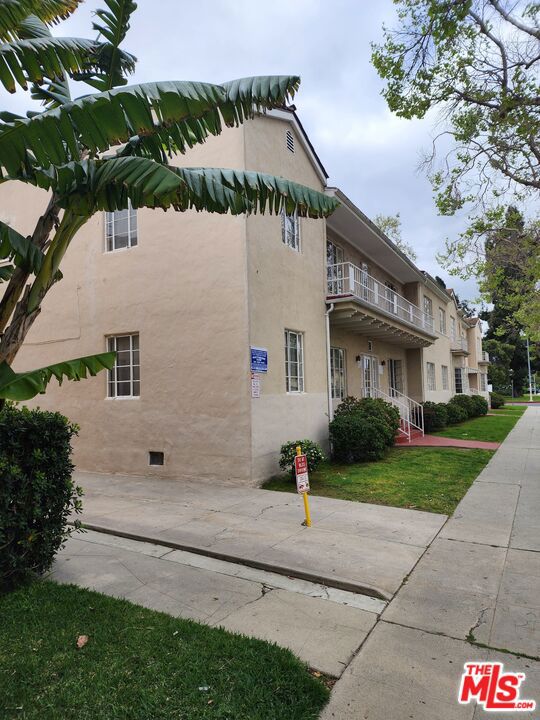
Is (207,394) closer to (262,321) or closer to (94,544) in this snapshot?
(262,321)

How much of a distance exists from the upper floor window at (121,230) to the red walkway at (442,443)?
10030 millimetres

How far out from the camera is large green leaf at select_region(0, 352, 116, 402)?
3.31 metres

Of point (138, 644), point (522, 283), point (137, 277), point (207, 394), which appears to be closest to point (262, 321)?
point (207, 394)

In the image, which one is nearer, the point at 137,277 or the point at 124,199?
the point at 124,199

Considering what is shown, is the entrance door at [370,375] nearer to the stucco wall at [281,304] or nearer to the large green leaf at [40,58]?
the stucco wall at [281,304]

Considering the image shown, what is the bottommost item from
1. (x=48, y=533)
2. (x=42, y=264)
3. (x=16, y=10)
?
(x=48, y=533)

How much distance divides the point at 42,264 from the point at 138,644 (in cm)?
334

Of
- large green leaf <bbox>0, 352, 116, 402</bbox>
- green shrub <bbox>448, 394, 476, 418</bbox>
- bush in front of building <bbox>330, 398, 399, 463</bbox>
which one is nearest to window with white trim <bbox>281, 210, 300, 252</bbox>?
bush in front of building <bbox>330, 398, 399, 463</bbox>

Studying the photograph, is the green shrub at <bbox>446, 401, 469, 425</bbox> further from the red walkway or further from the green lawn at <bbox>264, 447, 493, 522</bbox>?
the green lawn at <bbox>264, 447, 493, 522</bbox>

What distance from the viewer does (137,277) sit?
1070 centimetres

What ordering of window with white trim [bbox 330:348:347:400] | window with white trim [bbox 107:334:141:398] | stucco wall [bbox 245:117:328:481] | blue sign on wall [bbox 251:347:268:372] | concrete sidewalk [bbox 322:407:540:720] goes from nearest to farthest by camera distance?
concrete sidewalk [bbox 322:407:540:720] < blue sign on wall [bbox 251:347:268:372] < stucco wall [bbox 245:117:328:481] < window with white trim [bbox 107:334:141:398] < window with white trim [bbox 330:348:347:400]

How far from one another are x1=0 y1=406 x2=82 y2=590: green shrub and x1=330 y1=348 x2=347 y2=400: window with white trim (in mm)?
9734

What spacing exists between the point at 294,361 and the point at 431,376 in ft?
49.8

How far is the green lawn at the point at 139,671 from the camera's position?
9.13 ft
